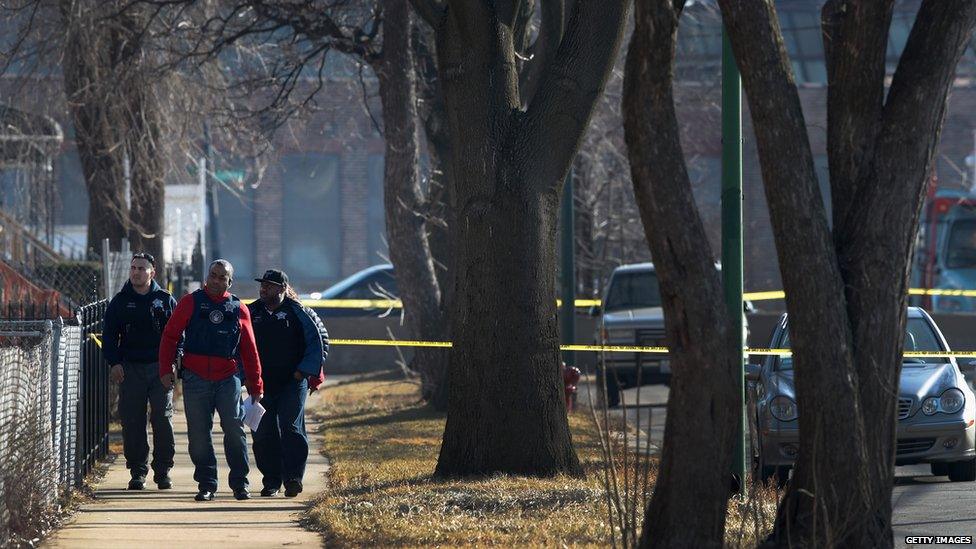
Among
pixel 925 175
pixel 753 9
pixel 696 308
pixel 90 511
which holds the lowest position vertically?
pixel 90 511

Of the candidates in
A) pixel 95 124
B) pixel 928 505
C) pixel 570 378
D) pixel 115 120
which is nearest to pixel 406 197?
pixel 570 378

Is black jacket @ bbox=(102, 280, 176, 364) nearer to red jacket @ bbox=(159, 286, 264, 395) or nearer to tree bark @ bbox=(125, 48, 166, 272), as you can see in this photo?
red jacket @ bbox=(159, 286, 264, 395)

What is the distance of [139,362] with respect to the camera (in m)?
11.2

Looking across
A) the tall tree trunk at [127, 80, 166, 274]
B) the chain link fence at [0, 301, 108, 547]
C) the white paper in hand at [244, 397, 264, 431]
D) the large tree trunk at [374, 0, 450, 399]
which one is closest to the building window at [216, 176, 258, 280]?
the tall tree trunk at [127, 80, 166, 274]

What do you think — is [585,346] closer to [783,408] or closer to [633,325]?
[633,325]

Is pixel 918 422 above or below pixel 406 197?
below

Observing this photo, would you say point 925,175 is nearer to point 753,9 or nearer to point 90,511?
point 753,9

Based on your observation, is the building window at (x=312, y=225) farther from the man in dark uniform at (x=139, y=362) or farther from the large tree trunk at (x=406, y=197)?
the man in dark uniform at (x=139, y=362)

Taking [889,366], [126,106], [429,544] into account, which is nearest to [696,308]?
[889,366]

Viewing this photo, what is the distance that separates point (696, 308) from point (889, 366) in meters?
0.98

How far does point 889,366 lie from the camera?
6.95 meters

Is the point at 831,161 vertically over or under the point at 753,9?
under

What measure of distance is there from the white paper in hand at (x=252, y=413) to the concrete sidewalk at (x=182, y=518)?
1.86 feet

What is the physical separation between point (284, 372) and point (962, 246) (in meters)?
25.3
